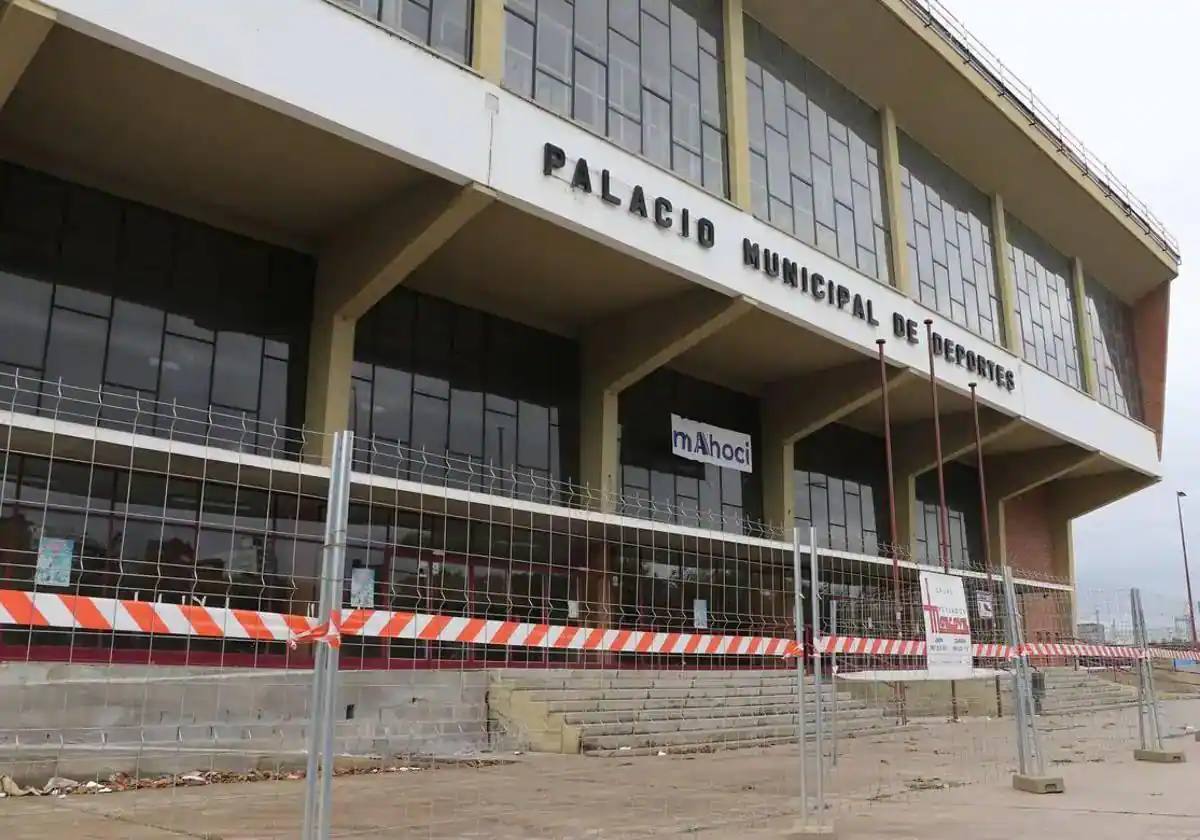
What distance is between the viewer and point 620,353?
73.3 feet

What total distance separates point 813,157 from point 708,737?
51.0 feet

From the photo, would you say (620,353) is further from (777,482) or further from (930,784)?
(930,784)

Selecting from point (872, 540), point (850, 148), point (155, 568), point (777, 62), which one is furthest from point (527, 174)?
point (872, 540)

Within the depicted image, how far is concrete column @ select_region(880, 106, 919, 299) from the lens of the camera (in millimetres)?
26891

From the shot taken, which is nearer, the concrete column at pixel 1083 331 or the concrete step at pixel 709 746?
the concrete step at pixel 709 746

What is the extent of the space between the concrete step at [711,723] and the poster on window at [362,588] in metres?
4.29

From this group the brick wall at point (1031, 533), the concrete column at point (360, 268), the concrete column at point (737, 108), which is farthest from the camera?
the brick wall at point (1031, 533)

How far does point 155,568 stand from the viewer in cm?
1461

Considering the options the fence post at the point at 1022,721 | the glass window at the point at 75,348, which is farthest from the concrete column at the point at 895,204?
the glass window at the point at 75,348

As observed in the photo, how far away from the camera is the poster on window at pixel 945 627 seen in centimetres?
1050

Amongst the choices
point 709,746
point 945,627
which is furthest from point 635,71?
point 945,627

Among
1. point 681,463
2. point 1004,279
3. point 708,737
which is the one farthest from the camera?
point 1004,279

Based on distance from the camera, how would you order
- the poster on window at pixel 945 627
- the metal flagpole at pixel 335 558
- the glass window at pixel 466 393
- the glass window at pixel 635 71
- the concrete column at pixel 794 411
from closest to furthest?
the metal flagpole at pixel 335 558
the poster on window at pixel 945 627
the glass window at pixel 635 71
the glass window at pixel 466 393
the concrete column at pixel 794 411

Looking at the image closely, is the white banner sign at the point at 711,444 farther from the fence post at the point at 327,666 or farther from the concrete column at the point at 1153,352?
the concrete column at the point at 1153,352
